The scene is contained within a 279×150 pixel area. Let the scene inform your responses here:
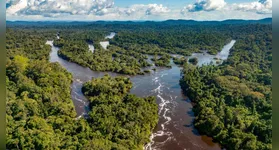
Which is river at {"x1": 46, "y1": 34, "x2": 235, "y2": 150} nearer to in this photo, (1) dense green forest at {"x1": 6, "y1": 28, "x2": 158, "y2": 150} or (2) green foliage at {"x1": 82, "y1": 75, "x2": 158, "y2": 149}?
(2) green foliage at {"x1": 82, "y1": 75, "x2": 158, "y2": 149}

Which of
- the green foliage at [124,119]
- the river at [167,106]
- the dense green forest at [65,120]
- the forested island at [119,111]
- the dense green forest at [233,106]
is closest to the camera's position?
the dense green forest at [65,120]

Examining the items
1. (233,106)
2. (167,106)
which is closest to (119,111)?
(167,106)

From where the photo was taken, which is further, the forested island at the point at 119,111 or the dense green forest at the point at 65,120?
the forested island at the point at 119,111

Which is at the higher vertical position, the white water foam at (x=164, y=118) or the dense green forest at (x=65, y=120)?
the dense green forest at (x=65, y=120)

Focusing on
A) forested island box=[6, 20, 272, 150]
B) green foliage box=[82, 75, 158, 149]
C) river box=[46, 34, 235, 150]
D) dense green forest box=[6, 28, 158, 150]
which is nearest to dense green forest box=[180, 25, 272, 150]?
forested island box=[6, 20, 272, 150]

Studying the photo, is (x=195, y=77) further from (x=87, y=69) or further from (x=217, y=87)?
(x=87, y=69)

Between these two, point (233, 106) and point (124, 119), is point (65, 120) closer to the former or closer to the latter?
point (124, 119)

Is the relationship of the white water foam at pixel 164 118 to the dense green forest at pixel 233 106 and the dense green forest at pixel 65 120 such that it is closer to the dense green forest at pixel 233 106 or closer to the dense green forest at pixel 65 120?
the dense green forest at pixel 65 120

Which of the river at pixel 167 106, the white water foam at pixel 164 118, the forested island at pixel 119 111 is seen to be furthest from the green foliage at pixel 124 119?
the river at pixel 167 106
